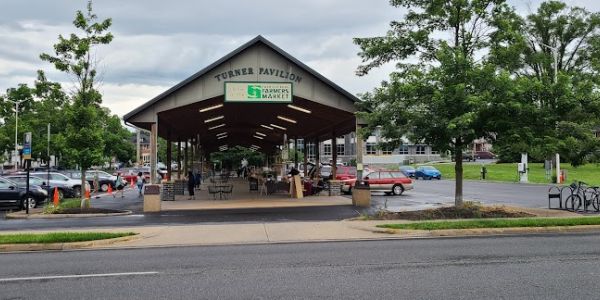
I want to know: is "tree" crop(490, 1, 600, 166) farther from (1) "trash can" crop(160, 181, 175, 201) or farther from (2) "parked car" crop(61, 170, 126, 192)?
(2) "parked car" crop(61, 170, 126, 192)

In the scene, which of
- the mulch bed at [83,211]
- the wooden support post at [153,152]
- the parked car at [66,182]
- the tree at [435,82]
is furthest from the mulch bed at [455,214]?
the parked car at [66,182]

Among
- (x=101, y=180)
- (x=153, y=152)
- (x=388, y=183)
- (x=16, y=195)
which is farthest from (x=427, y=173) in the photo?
(x=16, y=195)

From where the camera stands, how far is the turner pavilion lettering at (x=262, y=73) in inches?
850

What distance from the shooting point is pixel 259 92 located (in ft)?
69.9

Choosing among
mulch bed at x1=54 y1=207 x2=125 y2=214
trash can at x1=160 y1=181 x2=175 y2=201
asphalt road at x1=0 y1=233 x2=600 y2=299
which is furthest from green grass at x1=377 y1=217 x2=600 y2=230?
Result: trash can at x1=160 y1=181 x2=175 y2=201

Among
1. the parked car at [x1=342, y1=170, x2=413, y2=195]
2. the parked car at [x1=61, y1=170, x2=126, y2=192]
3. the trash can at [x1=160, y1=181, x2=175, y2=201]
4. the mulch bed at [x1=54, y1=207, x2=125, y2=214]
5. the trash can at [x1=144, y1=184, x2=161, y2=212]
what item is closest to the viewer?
the mulch bed at [x1=54, y1=207, x2=125, y2=214]

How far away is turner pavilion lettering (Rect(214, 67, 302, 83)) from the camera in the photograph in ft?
70.8

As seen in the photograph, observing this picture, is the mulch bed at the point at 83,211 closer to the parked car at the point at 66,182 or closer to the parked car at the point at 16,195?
the parked car at the point at 16,195

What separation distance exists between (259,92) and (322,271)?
13546mm

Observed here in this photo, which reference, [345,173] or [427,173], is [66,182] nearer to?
[345,173]

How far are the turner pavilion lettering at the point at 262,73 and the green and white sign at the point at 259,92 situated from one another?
0.49 metres

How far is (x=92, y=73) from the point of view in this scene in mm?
20625

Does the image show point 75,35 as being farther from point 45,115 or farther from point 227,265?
point 45,115

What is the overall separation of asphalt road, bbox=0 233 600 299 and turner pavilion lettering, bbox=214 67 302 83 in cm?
1112
